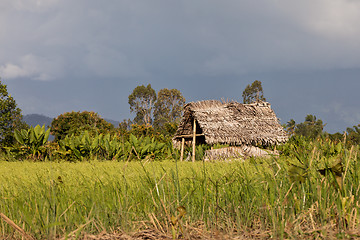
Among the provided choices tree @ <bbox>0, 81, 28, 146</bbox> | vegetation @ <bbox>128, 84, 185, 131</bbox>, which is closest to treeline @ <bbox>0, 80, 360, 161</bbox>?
tree @ <bbox>0, 81, 28, 146</bbox>

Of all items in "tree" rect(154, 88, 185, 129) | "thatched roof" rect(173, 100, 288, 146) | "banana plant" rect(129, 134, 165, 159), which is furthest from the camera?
"tree" rect(154, 88, 185, 129)

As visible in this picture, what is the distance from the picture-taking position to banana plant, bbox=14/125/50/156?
1241 cm

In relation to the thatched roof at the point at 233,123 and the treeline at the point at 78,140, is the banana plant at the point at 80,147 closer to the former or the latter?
the treeline at the point at 78,140

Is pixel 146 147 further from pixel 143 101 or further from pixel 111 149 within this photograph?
pixel 143 101

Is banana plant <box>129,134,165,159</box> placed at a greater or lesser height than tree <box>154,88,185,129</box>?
lesser

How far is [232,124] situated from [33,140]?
9.08 m

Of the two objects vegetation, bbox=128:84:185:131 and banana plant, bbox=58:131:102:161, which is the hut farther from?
vegetation, bbox=128:84:185:131

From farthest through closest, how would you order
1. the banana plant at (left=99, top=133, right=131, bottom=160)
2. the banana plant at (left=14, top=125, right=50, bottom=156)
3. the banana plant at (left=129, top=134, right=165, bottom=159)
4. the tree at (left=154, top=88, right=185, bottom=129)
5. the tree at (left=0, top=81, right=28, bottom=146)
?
the tree at (left=154, top=88, right=185, bottom=129) < the tree at (left=0, top=81, right=28, bottom=146) < the banana plant at (left=129, top=134, right=165, bottom=159) < the banana plant at (left=99, top=133, right=131, bottom=160) < the banana plant at (left=14, top=125, right=50, bottom=156)

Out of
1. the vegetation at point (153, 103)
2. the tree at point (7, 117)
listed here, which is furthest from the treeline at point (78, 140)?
the vegetation at point (153, 103)

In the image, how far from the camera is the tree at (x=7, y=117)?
17.1 m

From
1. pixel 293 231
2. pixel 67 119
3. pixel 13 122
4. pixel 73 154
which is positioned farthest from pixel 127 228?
pixel 67 119

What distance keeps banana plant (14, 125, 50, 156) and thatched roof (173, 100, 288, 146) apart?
263 inches

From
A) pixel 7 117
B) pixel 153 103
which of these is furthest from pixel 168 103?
pixel 7 117

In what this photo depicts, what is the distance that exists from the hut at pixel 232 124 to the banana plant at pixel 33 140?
658 centimetres
